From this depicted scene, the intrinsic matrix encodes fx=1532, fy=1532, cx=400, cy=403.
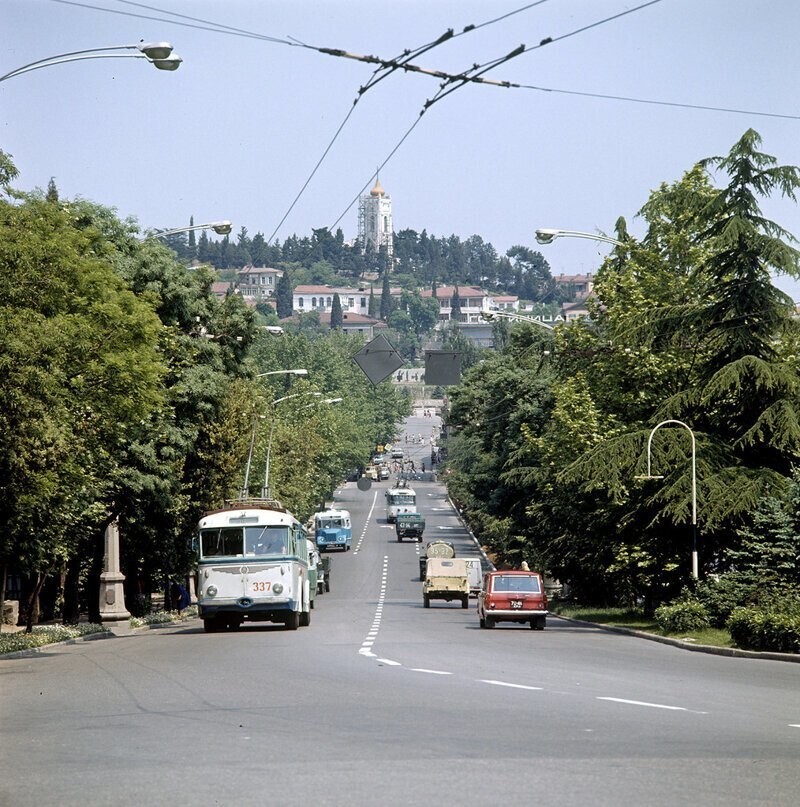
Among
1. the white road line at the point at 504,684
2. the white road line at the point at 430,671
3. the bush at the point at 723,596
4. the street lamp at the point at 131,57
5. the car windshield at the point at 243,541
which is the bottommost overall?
the white road line at the point at 430,671

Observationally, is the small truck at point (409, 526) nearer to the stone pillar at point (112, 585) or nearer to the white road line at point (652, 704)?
the stone pillar at point (112, 585)

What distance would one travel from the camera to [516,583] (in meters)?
40.6

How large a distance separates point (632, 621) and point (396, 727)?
30.4 m

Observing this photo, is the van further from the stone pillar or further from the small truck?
the small truck

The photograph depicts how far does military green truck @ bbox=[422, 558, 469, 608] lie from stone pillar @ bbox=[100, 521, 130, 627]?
13.1 meters

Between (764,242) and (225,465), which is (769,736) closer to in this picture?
(764,242)

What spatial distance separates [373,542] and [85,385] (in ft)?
284

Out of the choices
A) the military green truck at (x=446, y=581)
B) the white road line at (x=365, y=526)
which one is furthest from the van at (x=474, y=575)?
the white road line at (x=365, y=526)

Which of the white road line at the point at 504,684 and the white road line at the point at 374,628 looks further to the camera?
the white road line at the point at 374,628

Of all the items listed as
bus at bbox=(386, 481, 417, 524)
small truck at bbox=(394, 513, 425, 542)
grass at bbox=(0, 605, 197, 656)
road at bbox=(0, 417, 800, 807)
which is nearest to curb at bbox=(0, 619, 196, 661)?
grass at bbox=(0, 605, 197, 656)

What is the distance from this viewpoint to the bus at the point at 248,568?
3794cm

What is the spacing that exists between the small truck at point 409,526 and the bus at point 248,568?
72.1 meters

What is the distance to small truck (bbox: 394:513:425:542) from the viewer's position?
11231 centimetres

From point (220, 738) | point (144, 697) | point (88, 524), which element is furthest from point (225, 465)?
point (220, 738)
